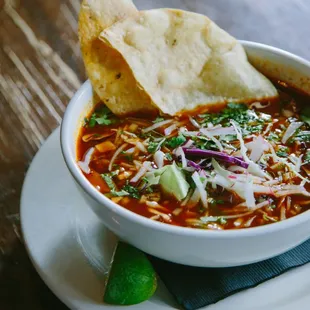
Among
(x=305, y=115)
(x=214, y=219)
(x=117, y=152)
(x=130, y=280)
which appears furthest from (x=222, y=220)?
(x=305, y=115)

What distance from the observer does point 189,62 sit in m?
1.77

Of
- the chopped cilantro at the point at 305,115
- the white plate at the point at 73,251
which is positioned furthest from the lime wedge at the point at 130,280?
the chopped cilantro at the point at 305,115

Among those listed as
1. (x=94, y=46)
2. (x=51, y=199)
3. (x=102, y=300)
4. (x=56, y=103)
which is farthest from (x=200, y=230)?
(x=56, y=103)

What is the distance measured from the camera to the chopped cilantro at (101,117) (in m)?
1.72

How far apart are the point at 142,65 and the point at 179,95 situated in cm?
14

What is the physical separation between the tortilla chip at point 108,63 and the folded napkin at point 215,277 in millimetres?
475

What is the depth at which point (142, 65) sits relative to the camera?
1707 millimetres

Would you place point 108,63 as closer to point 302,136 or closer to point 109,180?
point 109,180

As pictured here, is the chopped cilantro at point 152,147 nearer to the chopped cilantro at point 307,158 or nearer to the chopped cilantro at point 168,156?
the chopped cilantro at point 168,156

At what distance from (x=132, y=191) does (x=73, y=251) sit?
205mm

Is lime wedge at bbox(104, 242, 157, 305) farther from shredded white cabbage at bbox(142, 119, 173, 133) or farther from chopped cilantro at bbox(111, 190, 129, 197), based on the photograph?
shredded white cabbage at bbox(142, 119, 173, 133)

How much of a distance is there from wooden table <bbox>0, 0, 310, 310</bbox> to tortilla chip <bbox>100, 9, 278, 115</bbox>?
1.69 feet

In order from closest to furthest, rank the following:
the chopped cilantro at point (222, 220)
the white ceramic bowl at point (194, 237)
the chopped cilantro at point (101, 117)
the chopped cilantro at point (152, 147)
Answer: the white ceramic bowl at point (194, 237) → the chopped cilantro at point (222, 220) → the chopped cilantro at point (152, 147) → the chopped cilantro at point (101, 117)

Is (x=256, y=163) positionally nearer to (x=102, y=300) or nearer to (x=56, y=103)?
(x=102, y=300)
